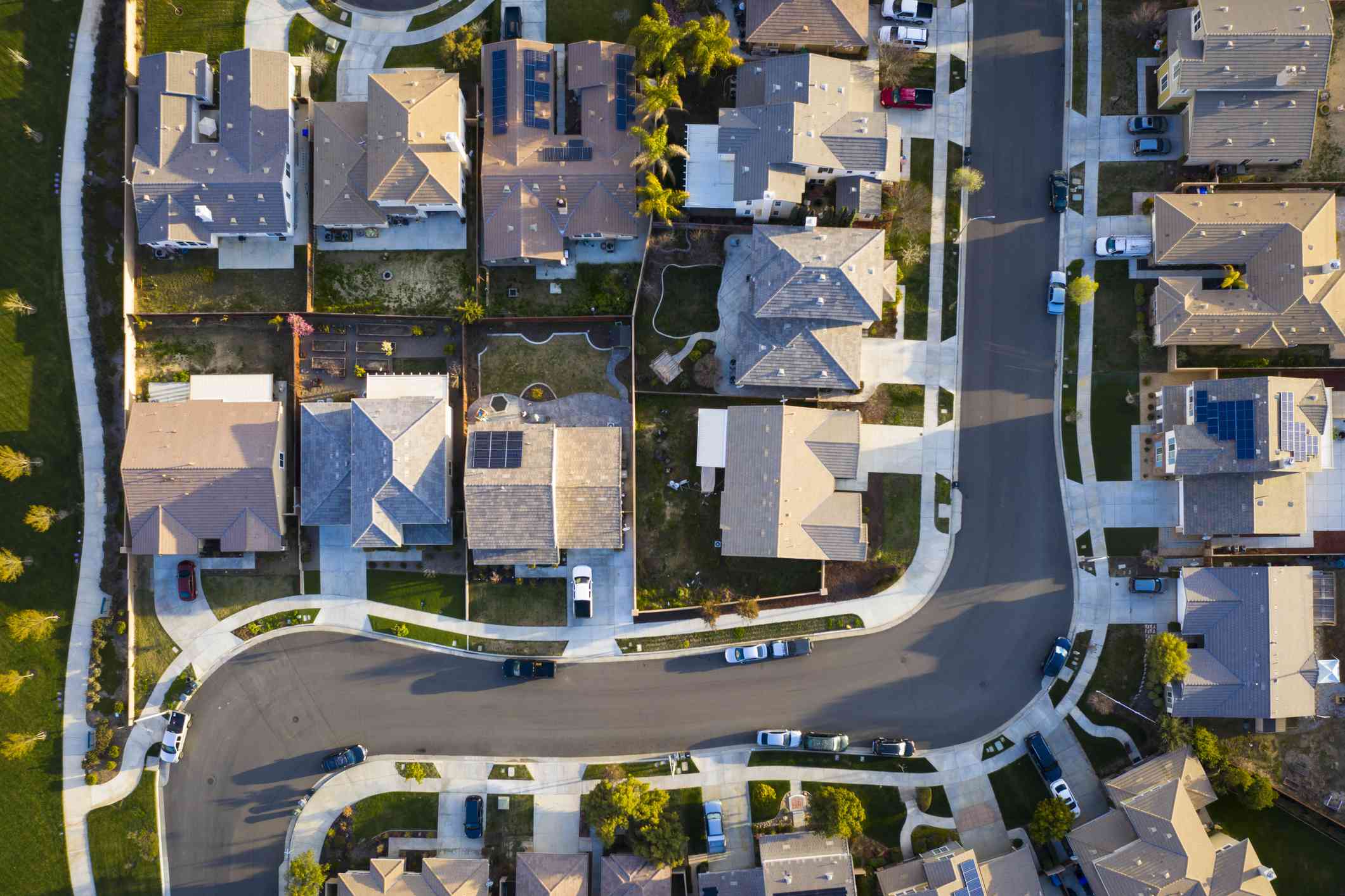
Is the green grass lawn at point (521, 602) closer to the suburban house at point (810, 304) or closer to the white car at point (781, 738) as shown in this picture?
the white car at point (781, 738)

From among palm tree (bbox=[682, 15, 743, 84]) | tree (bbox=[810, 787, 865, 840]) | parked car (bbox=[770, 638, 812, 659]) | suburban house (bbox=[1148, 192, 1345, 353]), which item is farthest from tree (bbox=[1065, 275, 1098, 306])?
tree (bbox=[810, 787, 865, 840])

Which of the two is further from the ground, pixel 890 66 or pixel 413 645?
pixel 890 66

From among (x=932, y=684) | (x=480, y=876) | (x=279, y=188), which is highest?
(x=279, y=188)

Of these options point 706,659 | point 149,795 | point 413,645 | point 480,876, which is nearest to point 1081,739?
point 706,659

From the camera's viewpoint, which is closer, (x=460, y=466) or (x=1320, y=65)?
(x=1320, y=65)

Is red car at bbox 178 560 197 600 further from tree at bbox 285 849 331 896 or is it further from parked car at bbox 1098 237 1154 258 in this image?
parked car at bbox 1098 237 1154 258

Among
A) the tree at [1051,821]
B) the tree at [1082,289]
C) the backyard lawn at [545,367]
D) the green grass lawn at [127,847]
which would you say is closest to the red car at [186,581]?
the green grass lawn at [127,847]

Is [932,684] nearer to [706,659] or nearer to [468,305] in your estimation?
[706,659]
